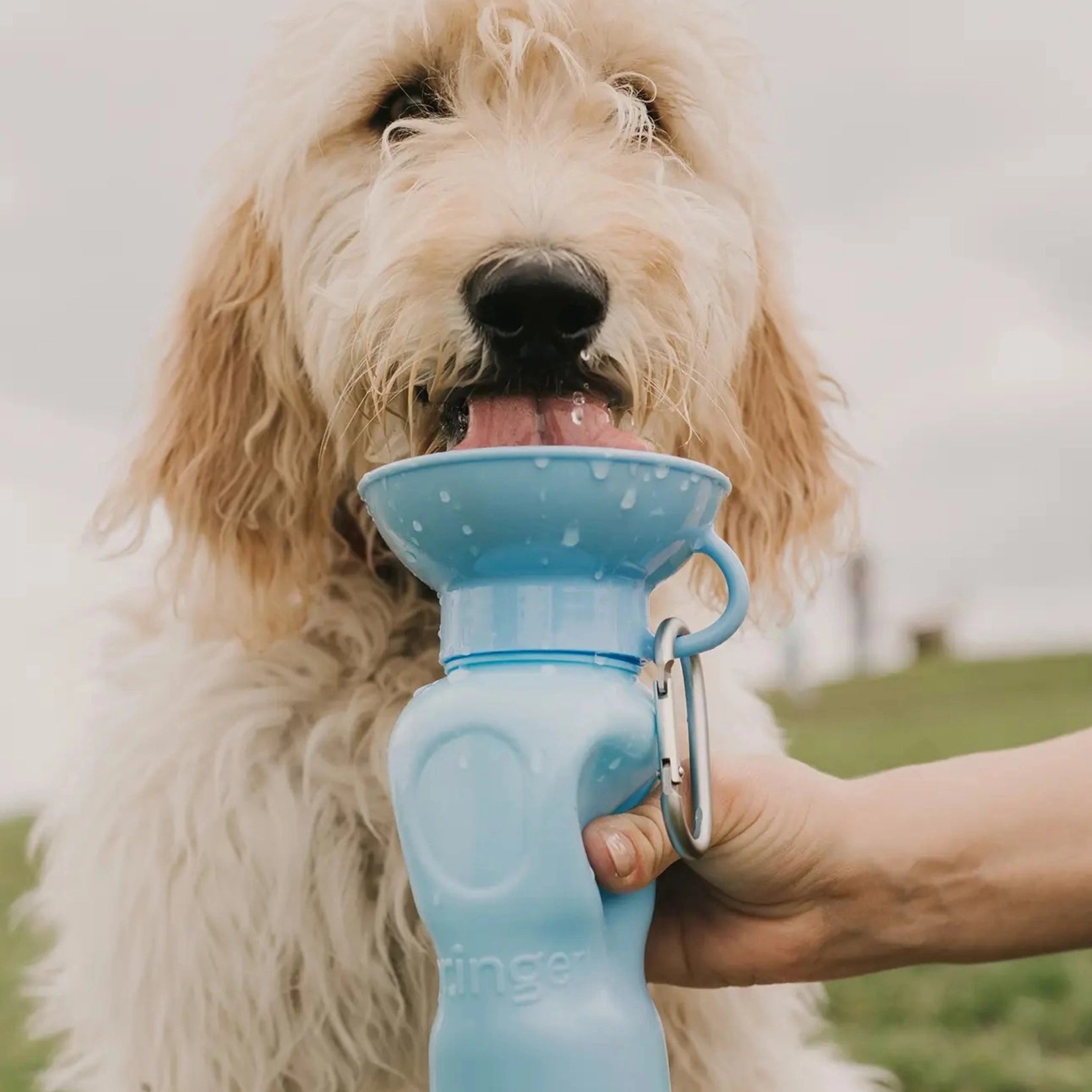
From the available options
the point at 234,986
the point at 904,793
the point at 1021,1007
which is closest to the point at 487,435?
the point at 904,793

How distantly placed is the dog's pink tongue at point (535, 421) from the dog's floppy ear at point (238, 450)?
20.8 inches

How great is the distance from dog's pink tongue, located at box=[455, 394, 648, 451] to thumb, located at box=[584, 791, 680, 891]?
49 centimetres

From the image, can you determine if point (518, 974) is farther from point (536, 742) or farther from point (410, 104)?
point (410, 104)

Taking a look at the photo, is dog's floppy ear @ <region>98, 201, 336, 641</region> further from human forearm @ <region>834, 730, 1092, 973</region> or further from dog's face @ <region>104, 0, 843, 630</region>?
human forearm @ <region>834, 730, 1092, 973</region>

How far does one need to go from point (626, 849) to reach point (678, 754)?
0.33ft

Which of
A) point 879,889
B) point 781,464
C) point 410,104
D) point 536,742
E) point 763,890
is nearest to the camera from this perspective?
point 536,742

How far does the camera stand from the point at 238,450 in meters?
2.40

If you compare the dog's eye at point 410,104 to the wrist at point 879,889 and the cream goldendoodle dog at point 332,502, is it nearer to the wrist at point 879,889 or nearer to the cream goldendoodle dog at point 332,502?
the cream goldendoodle dog at point 332,502

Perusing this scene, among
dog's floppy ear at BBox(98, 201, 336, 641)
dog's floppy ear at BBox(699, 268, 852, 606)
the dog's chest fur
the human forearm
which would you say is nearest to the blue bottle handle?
the human forearm

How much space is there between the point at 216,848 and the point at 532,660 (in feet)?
3.15

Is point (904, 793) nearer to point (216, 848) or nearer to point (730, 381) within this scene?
point (730, 381)

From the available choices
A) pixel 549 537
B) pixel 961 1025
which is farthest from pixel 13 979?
pixel 549 537

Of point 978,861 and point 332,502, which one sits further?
point 332,502

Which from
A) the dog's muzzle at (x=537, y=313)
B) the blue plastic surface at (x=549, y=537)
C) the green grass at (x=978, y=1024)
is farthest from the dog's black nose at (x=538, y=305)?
the green grass at (x=978, y=1024)
